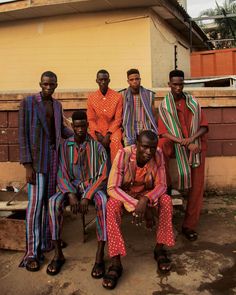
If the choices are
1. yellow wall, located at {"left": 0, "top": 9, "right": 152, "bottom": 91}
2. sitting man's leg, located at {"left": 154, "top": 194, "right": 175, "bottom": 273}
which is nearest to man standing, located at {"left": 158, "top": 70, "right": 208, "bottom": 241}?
sitting man's leg, located at {"left": 154, "top": 194, "right": 175, "bottom": 273}

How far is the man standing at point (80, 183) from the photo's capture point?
3.36m

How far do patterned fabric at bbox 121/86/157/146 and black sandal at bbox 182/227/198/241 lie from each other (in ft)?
4.15

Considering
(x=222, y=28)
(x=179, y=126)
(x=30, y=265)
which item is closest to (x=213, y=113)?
(x=179, y=126)

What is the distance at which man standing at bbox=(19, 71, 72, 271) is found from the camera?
3.57 meters

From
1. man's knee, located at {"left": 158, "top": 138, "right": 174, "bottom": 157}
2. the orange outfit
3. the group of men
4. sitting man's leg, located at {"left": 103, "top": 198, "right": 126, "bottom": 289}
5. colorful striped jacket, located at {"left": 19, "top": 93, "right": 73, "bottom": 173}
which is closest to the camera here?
sitting man's leg, located at {"left": 103, "top": 198, "right": 126, "bottom": 289}

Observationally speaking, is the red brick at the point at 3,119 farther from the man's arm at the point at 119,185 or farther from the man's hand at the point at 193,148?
the man's hand at the point at 193,148

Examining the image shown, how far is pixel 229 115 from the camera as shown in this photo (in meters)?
5.44

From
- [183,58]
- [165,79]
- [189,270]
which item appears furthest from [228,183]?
[183,58]

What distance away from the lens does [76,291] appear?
3.08 metres

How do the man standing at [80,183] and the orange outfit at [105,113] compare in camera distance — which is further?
the orange outfit at [105,113]

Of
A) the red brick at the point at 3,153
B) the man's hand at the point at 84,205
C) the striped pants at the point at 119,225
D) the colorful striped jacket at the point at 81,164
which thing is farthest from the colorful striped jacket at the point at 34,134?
the red brick at the point at 3,153

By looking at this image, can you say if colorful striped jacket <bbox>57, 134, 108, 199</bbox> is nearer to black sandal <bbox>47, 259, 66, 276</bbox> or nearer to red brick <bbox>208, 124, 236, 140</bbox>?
black sandal <bbox>47, 259, 66, 276</bbox>

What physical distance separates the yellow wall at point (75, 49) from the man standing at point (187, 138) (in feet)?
12.8

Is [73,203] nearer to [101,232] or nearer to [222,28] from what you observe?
[101,232]
